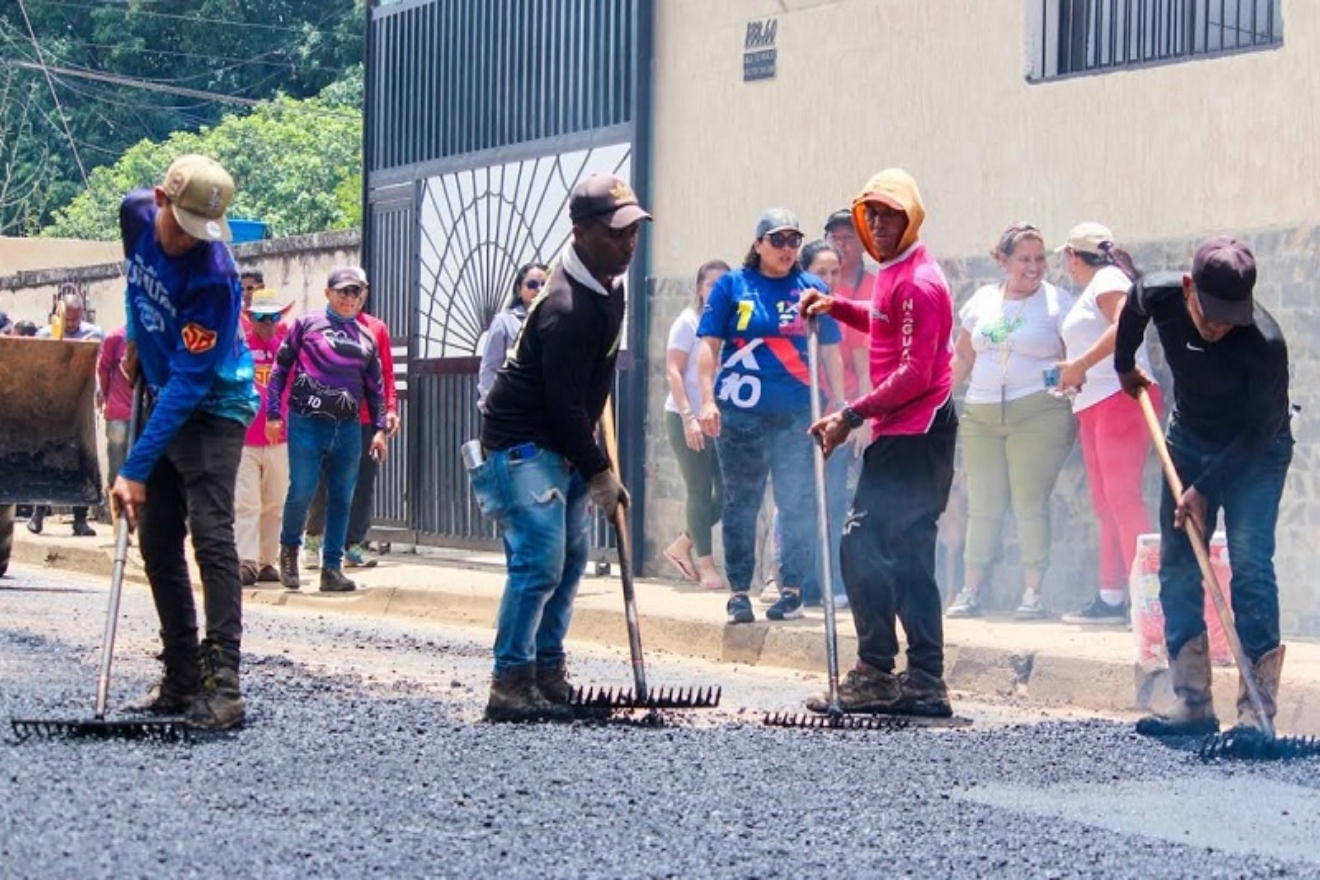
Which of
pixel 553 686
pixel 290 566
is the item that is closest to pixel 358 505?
pixel 290 566

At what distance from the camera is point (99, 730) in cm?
695

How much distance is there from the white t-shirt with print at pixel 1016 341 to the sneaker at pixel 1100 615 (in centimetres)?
107

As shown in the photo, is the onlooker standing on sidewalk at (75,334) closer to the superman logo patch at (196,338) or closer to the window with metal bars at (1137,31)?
the window with metal bars at (1137,31)

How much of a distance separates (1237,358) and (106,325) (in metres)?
17.3

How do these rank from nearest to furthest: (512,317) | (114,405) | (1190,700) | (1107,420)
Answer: (1190,700) → (1107,420) → (512,317) → (114,405)

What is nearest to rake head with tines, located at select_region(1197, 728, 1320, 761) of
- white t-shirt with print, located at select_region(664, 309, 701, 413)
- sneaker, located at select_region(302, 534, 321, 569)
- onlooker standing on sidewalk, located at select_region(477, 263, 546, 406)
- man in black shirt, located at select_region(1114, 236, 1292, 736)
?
man in black shirt, located at select_region(1114, 236, 1292, 736)

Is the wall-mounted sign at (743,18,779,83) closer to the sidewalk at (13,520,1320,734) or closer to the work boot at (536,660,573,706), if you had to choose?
the sidewalk at (13,520,1320,734)

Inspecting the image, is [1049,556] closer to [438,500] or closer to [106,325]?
[438,500]

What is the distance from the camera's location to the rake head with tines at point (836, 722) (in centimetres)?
772

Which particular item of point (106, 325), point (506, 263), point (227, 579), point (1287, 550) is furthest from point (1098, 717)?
point (106, 325)

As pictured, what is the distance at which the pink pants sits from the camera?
34.3 ft

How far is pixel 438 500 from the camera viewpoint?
15938mm

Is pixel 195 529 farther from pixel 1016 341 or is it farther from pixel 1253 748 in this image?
pixel 1016 341

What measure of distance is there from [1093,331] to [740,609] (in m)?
2.07
